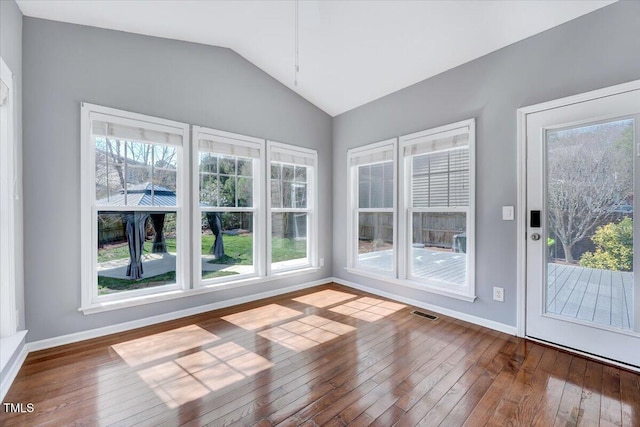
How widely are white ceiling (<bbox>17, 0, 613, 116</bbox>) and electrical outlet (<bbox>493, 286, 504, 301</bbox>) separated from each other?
2.34 metres

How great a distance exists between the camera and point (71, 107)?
2.54 meters

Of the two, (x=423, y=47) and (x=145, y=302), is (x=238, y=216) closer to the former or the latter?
(x=145, y=302)

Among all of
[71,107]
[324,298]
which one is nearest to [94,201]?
[71,107]

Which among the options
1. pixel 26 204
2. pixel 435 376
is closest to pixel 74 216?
pixel 26 204

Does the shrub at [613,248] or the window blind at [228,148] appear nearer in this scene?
the shrub at [613,248]

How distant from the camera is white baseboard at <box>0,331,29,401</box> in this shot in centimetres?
181

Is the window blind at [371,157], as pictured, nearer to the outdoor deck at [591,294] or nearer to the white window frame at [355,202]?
the white window frame at [355,202]

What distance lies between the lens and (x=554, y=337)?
2.46 m

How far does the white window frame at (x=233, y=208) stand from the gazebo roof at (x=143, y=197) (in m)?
0.27

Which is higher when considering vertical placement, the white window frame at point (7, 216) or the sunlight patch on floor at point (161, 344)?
the white window frame at point (7, 216)

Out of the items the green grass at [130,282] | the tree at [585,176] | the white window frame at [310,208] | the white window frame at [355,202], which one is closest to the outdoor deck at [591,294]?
the tree at [585,176]

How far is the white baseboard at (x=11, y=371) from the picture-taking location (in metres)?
1.81

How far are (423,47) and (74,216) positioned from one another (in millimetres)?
3690

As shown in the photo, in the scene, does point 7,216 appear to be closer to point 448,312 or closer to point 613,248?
point 448,312
